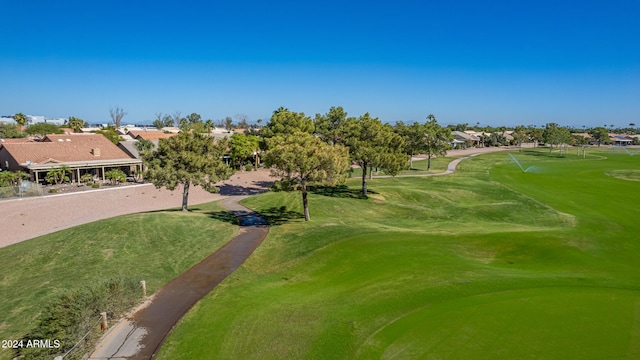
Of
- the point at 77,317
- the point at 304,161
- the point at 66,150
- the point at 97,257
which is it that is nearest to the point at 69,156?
the point at 66,150

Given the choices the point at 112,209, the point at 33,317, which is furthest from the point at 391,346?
the point at 112,209

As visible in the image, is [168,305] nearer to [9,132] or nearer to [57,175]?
[57,175]

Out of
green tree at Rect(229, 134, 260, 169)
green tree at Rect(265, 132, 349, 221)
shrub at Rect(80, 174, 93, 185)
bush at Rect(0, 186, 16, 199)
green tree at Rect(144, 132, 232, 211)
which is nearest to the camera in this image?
green tree at Rect(265, 132, 349, 221)

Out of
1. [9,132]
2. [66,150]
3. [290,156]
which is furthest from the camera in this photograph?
[9,132]

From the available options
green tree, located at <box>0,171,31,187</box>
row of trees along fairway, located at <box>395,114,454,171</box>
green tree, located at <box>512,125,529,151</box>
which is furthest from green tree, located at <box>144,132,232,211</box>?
green tree, located at <box>512,125,529,151</box>

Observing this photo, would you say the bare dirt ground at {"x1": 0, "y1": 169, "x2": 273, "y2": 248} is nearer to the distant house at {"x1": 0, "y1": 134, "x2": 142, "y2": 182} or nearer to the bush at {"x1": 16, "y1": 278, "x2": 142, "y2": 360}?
the distant house at {"x1": 0, "y1": 134, "x2": 142, "y2": 182}
